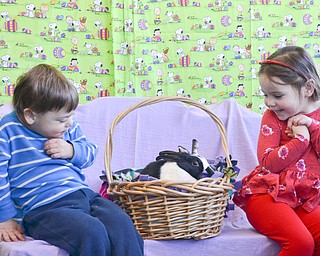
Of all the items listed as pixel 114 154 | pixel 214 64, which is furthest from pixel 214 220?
pixel 214 64

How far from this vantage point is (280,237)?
67.8 inches

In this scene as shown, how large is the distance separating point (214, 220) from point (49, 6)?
5.74 ft

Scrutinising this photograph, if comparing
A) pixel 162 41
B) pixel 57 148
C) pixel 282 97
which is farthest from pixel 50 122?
pixel 162 41

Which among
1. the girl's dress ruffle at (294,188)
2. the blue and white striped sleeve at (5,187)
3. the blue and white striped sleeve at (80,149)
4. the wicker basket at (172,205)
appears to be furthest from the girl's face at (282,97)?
the blue and white striped sleeve at (5,187)

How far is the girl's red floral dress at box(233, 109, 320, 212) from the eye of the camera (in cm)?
179

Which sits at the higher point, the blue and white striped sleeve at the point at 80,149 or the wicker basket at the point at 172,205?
the blue and white striped sleeve at the point at 80,149

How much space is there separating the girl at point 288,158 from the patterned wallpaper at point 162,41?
4.28 feet

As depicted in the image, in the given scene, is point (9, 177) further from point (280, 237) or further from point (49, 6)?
point (49, 6)

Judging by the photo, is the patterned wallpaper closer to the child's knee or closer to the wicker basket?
the wicker basket

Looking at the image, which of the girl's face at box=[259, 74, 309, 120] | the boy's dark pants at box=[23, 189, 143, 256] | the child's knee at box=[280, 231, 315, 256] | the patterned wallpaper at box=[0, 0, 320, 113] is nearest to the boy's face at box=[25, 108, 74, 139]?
the boy's dark pants at box=[23, 189, 143, 256]

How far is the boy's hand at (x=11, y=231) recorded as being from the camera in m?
1.58

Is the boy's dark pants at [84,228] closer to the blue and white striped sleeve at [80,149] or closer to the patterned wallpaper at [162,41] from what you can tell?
the blue and white striped sleeve at [80,149]

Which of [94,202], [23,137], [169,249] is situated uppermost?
[23,137]

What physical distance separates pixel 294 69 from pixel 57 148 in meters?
0.82
